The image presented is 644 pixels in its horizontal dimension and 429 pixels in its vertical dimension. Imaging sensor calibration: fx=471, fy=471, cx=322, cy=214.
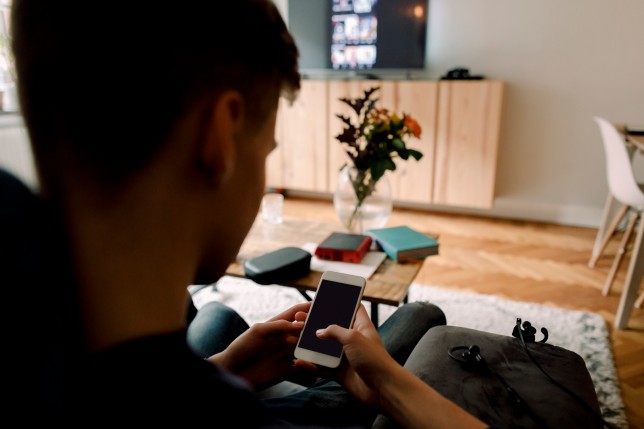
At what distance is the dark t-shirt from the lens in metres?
0.31

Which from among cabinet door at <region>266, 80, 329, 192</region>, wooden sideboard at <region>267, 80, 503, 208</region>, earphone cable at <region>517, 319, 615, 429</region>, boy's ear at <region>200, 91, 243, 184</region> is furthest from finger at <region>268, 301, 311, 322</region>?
cabinet door at <region>266, 80, 329, 192</region>

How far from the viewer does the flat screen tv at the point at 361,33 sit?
→ 10.7 ft

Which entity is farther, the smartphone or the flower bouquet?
the flower bouquet

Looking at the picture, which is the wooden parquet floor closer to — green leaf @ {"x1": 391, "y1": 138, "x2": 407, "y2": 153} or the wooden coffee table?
the wooden coffee table

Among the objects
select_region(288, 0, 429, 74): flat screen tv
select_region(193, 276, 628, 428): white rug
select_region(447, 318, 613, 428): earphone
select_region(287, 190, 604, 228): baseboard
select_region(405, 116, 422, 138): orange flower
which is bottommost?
select_region(193, 276, 628, 428): white rug

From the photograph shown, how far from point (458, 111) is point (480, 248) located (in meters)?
0.93

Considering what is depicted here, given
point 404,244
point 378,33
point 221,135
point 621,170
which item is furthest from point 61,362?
point 378,33

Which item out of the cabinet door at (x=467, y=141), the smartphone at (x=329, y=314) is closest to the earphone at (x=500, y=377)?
the smartphone at (x=329, y=314)

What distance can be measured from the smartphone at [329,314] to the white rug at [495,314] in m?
1.04

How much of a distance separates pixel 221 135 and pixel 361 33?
10.7ft

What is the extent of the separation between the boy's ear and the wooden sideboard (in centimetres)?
294

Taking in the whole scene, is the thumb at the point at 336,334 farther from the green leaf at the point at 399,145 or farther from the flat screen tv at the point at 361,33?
the flat screen tv at the point at 361,33

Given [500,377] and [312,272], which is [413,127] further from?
[500,377]

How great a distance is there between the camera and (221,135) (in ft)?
1.22
